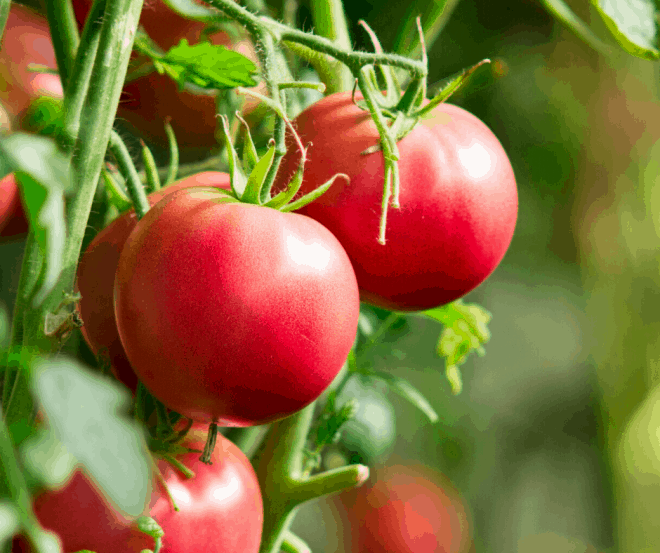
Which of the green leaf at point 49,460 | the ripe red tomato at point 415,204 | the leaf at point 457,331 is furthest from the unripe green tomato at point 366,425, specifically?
the green leaf at point 49,460

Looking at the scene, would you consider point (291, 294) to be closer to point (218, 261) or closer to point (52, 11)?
point (218, 261)

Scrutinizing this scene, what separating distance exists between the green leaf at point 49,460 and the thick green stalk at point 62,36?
0.18 metres

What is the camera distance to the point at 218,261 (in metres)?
0.24

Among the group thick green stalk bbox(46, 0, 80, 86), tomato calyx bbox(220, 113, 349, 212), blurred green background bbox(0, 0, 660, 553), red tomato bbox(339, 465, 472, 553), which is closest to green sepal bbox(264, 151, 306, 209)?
tomato calyx bbox(220, 113, 349, 212)

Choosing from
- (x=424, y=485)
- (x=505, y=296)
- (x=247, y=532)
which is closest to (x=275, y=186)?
(x=247, y=532)

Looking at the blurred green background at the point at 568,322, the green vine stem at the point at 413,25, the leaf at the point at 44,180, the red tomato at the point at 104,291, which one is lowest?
the blurred green background at the point at 568,322

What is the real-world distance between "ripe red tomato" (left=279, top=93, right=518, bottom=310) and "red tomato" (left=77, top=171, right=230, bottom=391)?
2.1 inches

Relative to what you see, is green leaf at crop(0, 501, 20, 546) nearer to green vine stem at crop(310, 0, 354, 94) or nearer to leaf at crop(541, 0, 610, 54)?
green vine stem at crop(310, 0, 354, 94)

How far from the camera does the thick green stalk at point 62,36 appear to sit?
0.28 metres

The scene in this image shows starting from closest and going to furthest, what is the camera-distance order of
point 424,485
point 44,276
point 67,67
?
1. point 44,276
2. point 67,67
3. point 424,485

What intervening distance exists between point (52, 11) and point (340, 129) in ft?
0.43

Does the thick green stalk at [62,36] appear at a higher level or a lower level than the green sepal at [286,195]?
higher

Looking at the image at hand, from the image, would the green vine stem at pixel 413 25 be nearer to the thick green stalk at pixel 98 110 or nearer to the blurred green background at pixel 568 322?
the thick green stalk at pixel 98 110

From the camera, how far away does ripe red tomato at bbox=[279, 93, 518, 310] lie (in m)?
0.29
